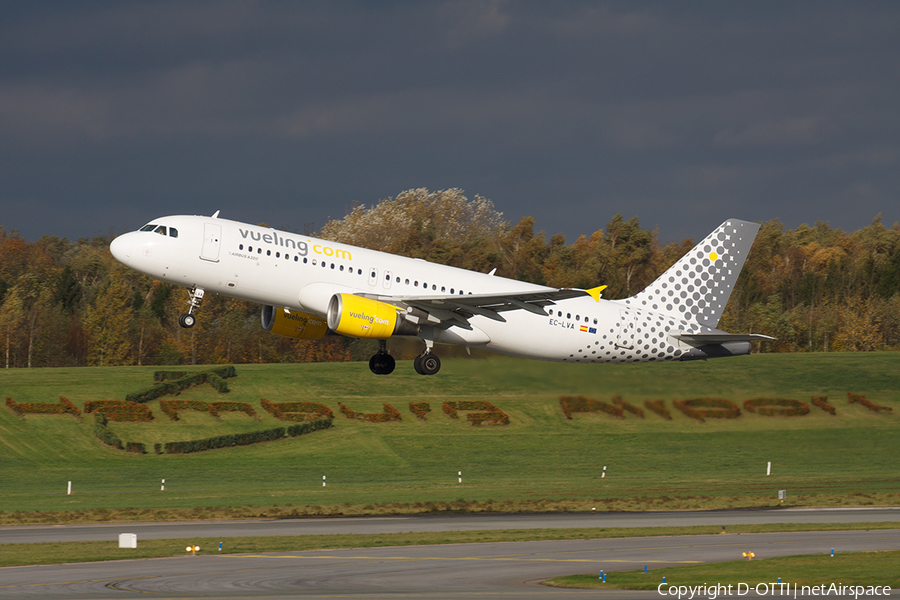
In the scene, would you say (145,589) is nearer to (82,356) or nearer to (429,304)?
(429,304)

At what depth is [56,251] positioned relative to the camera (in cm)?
16388

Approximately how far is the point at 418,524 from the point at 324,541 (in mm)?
6301

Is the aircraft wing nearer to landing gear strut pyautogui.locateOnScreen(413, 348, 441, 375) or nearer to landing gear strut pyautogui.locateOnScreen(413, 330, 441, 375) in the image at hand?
landing gear strut pyautogui.locateOnScreen(413, 330, 441, 375)

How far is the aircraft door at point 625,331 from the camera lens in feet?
147

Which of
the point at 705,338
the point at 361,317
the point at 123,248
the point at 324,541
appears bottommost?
the point at 324,541

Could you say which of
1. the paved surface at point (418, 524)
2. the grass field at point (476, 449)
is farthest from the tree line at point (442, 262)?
the paved surface at point (418, 524)

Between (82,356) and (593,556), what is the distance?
90684 mm

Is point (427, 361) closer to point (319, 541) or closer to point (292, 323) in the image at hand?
point (292, 323)

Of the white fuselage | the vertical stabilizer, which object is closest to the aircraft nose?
the white fuselage

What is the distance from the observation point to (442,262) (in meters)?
112

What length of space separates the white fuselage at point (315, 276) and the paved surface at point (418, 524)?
26.2ft

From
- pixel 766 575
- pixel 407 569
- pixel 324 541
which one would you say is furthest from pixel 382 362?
pixel 766 575

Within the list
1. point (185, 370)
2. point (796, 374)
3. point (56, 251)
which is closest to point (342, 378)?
point (185, 370)

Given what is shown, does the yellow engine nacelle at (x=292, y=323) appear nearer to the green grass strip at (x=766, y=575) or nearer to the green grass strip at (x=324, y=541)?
the green grass strip at (x=324, y=541)
